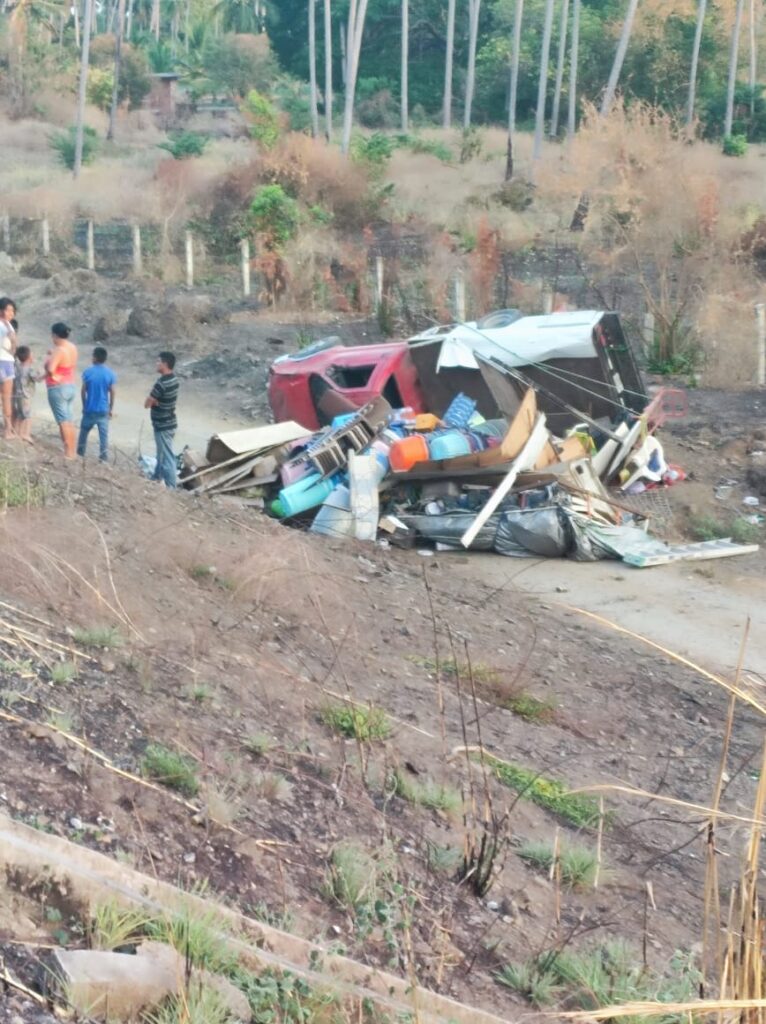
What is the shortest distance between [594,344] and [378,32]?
162ft

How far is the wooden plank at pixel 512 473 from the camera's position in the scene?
1323 centimetres

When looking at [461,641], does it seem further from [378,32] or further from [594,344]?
[378,32]

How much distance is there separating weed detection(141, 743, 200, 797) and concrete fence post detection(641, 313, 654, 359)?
625 inches

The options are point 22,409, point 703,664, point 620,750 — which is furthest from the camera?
point 22,409

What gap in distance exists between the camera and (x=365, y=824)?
5.69 metres

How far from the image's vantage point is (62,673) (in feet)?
20.0

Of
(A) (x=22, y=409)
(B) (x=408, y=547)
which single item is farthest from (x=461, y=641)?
(A) (x=22, y=409)

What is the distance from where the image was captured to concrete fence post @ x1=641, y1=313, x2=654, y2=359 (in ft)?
66.7

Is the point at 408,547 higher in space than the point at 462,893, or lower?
lower

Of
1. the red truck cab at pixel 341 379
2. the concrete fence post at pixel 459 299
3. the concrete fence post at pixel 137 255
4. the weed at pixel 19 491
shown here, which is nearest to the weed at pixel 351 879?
the weed at pixel 19 491

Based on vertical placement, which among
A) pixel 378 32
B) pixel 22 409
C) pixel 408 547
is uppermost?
pixel 378 32

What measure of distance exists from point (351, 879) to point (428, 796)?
1.17 metres

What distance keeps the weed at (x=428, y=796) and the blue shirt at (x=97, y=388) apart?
27.7 feet

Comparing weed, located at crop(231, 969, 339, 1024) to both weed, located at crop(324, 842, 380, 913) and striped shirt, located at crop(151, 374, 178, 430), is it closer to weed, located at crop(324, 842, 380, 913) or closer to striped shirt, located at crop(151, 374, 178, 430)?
weed, located at crop(324, 842, 380, 913)
